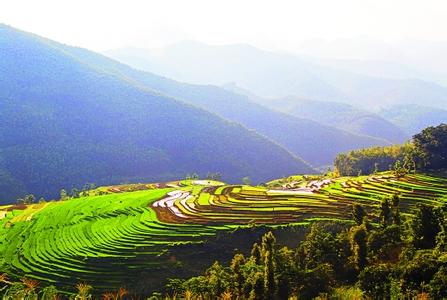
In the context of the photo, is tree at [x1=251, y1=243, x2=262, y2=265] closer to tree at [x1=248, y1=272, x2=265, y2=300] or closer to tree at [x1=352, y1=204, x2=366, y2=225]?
tree at [x1=248, y1=272, x2=265, y2=300]

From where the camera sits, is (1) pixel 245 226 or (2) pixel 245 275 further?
(1) pixel 245 226

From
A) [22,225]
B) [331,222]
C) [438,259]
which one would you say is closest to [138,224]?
[22,225]

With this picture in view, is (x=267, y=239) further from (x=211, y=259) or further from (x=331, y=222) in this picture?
(x=331, y=222)

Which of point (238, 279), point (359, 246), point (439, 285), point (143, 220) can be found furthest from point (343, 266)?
point (143, 220)

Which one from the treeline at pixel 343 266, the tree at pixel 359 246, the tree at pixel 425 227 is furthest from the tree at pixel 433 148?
the tree at pixel 359 246

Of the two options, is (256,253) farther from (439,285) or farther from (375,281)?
(439,285)

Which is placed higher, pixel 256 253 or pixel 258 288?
pixel 256 253
